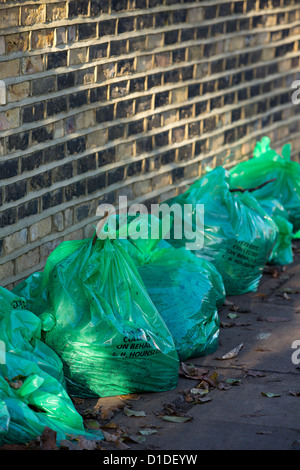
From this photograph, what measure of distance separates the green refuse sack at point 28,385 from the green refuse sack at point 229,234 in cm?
181

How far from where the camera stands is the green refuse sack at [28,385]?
3602 millimetres

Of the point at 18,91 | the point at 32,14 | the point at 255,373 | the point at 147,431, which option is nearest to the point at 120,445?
the point at 147,431

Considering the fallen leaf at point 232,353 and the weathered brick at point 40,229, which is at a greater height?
the weathered brick at point 40,229

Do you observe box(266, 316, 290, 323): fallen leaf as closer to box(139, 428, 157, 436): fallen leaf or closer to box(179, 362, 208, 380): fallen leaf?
box(179, 362, 208, 380): fallen leaf

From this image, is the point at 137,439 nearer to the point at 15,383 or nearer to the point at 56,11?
the point at 15,383

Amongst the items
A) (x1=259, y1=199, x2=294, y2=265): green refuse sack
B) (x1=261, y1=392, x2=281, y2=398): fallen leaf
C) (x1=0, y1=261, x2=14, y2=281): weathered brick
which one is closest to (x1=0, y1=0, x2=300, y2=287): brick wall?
(x1=0, y1=261, x2=14, y2=281): weathered brick

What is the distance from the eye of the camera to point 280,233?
650 cm

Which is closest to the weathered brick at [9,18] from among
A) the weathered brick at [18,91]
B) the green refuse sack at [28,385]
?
the weathered brick at [18,91]

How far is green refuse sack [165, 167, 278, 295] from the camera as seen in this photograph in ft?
18.8

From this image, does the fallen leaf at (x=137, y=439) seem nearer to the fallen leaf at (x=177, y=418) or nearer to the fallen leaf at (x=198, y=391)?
the fallen leaf at (x=177, y=418)

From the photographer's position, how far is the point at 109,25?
5656 mm

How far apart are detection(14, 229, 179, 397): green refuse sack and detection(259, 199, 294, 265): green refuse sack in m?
2.30

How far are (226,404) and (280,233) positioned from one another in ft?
8.25
